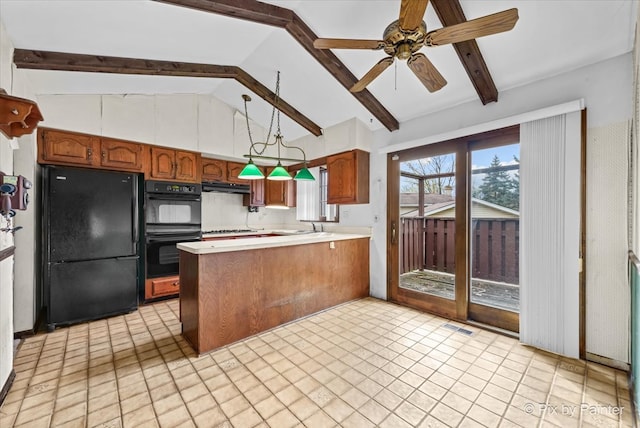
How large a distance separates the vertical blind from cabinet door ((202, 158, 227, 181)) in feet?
13.5

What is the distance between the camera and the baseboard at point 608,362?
6.81 ft

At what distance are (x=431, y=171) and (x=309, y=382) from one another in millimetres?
2787

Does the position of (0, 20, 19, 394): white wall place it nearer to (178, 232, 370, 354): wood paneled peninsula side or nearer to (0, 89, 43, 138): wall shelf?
(0, 89, 43, 138): wall shelf

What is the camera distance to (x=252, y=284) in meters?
2.67

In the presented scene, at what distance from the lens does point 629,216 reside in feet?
6.68

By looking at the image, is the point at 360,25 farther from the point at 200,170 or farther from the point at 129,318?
the point at 129,318

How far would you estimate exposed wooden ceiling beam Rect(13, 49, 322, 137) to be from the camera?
237cm

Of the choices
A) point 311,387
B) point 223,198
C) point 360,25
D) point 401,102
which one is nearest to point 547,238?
point 401,102

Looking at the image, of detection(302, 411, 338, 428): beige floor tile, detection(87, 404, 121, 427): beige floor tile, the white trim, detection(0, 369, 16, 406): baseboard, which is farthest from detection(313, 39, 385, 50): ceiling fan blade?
detection(0, 369, 16, 406): baseboard

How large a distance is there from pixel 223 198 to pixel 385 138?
3083 mm

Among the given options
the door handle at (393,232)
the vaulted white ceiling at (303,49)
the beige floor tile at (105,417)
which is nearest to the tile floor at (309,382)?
the beige floor tile at (105,417)

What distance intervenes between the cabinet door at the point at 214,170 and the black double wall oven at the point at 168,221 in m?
0.41

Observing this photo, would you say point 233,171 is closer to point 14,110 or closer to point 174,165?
point 174,165

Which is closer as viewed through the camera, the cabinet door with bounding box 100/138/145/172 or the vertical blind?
the vertical blind
